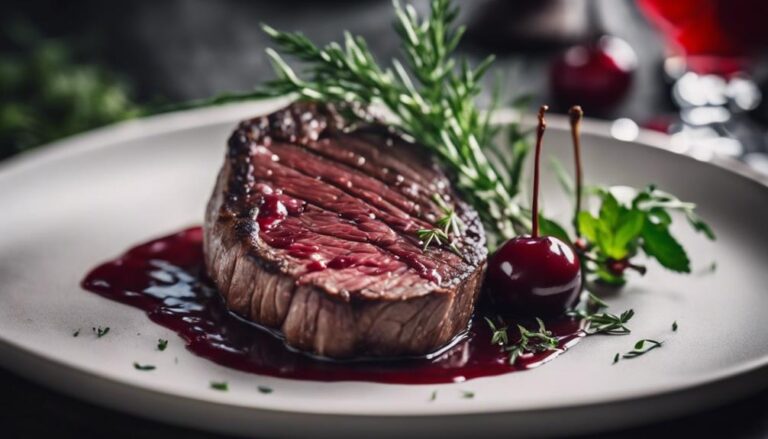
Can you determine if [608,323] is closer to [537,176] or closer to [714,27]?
[537,176]

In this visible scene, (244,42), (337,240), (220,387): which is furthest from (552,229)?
(244,42)

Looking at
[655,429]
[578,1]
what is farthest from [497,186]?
Answer: [578,1]

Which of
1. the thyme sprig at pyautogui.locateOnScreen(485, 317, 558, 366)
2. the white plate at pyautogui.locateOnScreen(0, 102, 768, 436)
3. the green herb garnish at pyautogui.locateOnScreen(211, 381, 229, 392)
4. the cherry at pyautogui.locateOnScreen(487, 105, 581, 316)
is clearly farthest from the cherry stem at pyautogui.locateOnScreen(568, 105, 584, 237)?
the green herb garnish at pyautogui.locateOnScreen(211, 381, 229, 392)

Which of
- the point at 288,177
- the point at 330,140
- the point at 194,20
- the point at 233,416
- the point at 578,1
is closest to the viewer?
the point at 233,416

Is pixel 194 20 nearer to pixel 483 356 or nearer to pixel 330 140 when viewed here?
pixel 330 140

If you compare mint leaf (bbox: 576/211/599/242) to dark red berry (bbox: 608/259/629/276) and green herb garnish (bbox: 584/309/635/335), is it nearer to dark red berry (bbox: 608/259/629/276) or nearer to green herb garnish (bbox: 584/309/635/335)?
dark red berry (bbox: 608/259/629/276)

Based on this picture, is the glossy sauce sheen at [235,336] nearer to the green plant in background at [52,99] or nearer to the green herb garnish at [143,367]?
the green herb garnish at [143,367]
